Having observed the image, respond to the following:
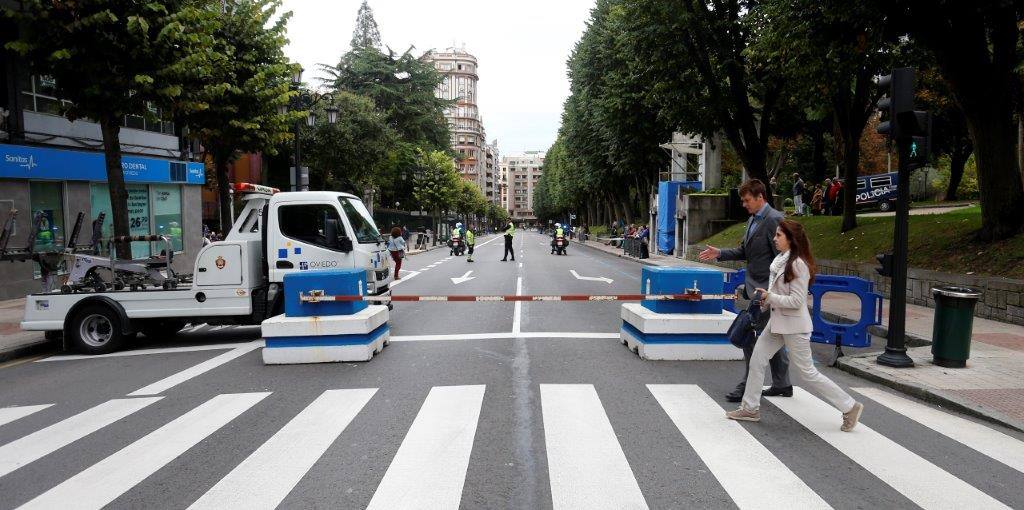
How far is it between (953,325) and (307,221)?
31.1 ft

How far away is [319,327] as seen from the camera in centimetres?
838

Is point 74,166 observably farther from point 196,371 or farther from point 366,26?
point 366,26

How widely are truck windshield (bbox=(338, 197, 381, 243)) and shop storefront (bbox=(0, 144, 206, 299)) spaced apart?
659 centimetres

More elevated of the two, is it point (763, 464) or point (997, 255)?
point (997, 255)

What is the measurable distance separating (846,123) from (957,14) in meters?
8.00

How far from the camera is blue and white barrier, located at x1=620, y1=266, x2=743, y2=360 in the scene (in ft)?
27.4

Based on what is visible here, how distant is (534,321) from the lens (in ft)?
39.0

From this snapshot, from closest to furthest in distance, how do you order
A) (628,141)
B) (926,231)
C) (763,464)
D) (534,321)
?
(763,464) < (534,321) < (926,231) < (628,141)

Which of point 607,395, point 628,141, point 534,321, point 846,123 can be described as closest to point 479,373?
point 607,395

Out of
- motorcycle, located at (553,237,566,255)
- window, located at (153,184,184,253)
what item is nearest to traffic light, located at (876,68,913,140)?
window, located at (153,184,184,253)

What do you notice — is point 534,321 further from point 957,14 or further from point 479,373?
point 957,14

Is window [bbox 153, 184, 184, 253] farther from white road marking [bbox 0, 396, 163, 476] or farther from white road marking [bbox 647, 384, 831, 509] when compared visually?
white road marking [bbox 647, 384, 831, 509]

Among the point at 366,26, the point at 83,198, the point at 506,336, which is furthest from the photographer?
the point at 366,26

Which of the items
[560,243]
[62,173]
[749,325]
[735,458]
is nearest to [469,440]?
[735,458]
